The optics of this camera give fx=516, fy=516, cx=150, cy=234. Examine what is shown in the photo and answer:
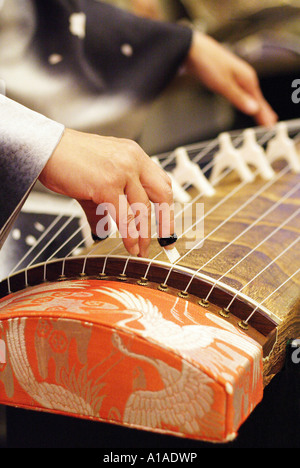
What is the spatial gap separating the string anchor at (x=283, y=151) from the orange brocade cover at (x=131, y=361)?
90 centimetres

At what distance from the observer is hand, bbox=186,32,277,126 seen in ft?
6.08

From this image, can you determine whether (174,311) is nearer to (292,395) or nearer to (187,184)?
(292,395)

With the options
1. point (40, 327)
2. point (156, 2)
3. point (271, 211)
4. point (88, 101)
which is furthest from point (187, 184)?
point (156, 2)

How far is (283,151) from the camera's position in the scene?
157 centimetres

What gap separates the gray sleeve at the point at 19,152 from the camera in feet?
2.54

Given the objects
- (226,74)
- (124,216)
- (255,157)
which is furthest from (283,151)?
(124,216)

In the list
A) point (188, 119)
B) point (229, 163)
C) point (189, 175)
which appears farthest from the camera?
point (188, 119)

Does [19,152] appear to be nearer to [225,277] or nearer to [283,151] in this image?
[225,277]

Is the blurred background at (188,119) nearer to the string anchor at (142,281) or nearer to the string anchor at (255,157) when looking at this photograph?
the string anchor at (142,281)

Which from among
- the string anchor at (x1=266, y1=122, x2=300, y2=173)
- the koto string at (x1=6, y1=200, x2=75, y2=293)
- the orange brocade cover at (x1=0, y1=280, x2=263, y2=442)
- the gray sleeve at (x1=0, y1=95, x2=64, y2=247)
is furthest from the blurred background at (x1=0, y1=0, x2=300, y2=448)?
the string anchor at (x1=266, y1=122, x2=300, y2=173)

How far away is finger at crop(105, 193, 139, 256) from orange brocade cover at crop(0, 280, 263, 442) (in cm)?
8

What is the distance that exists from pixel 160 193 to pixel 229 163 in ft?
2.29

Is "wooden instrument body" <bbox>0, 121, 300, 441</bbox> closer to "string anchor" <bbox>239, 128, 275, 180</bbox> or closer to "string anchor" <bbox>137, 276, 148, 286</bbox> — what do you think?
"string anchor" <bbox>137, 276, 148, 286</bbox>

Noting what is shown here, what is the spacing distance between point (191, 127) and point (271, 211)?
1.22m
